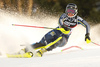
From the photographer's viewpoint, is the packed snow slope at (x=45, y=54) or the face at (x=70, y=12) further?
the face at (x=70, y=12)

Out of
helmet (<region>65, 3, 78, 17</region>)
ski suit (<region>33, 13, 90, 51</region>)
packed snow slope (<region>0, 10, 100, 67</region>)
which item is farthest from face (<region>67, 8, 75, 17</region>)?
packed snow slope (<region>0, 10, 100, 67</region>)

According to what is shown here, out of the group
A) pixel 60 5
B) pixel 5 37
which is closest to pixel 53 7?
pixel 60 5

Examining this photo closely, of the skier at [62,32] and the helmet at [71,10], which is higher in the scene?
the helmet at [71,10]

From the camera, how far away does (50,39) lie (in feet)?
16.1

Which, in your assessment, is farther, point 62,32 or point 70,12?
point 62,32

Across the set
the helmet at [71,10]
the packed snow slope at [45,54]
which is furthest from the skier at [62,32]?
the packed snow slope at [45,54]

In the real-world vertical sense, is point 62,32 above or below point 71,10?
below

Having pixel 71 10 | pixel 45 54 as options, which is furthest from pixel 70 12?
pixel 45 54

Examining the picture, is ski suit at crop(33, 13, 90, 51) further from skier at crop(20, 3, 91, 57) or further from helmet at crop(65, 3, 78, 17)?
helmet at crop(65, 3, 78, 17)

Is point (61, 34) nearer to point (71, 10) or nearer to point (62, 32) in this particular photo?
point (62, 32)

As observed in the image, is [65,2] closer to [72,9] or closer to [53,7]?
[53,7]

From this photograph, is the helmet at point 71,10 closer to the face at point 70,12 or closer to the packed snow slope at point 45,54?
the face at point 70,12

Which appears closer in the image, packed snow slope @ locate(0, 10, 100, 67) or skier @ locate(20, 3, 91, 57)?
packed snow slope @ locate(0, 10, 100, 67)

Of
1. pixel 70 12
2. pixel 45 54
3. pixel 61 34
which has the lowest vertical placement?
pixel 45 54
